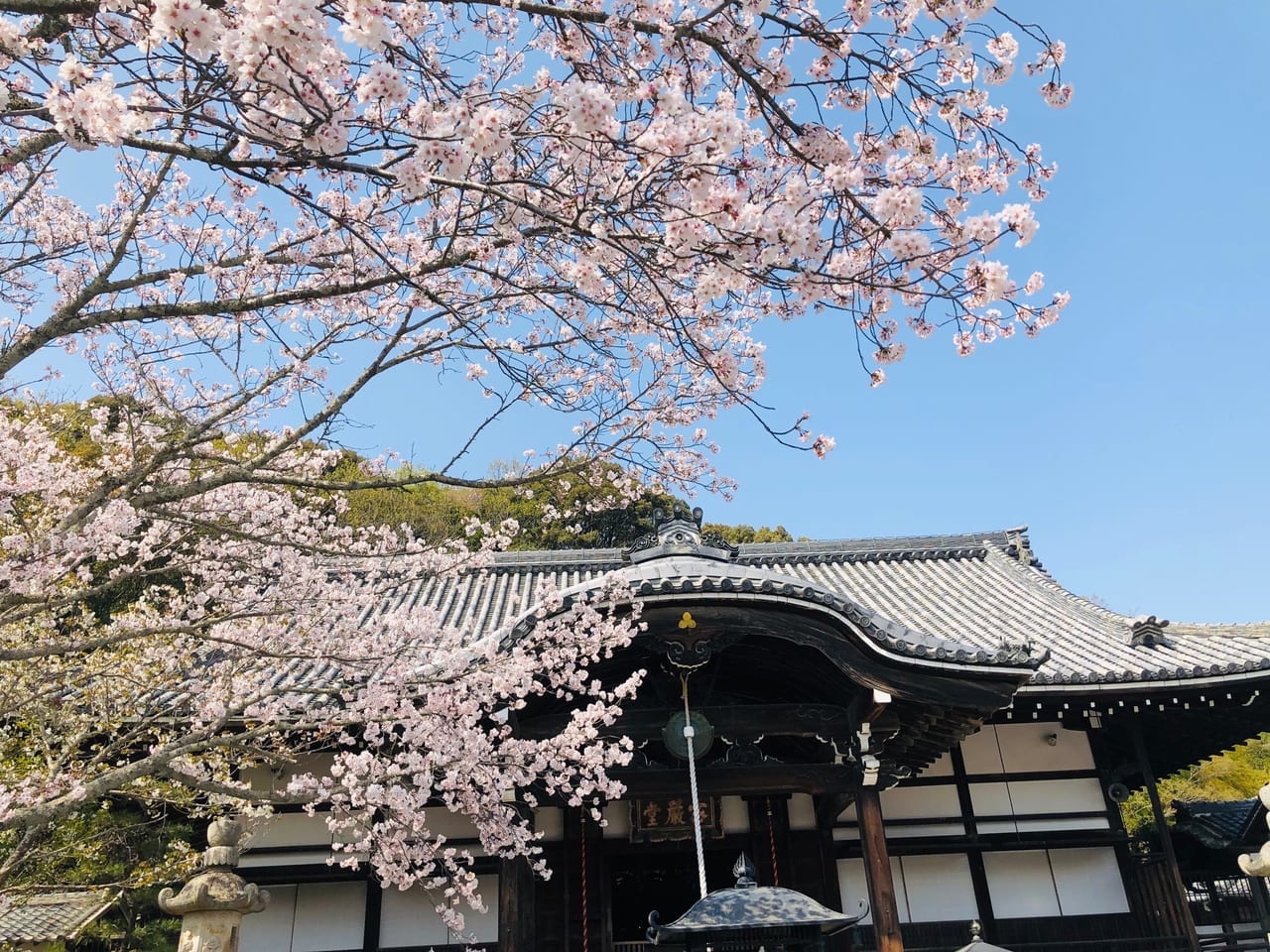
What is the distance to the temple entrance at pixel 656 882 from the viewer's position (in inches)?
352

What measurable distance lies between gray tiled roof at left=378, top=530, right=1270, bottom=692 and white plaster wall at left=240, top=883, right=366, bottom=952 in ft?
10.3

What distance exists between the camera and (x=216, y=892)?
504 centimetres

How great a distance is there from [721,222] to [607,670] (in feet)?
17.6

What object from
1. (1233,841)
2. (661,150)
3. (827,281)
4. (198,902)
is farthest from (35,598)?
(1233,841)

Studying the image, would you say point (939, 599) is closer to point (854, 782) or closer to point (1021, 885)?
point (1021, 885)

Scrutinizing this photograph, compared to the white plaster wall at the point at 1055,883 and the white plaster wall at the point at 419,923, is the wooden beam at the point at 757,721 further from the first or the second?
the white plaster wall at the point at 1055,883

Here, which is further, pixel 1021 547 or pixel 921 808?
pixel 1021 547

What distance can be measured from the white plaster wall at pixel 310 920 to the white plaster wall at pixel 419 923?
25 centimetres

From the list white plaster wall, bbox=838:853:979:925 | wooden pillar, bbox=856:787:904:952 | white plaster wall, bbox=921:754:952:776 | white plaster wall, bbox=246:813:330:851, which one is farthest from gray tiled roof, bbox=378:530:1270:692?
white plaster wall, bbox=246:813:330:851

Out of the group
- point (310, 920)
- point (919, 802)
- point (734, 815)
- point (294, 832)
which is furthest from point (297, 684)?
point (919, 802)

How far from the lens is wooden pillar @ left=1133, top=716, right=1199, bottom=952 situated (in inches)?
312

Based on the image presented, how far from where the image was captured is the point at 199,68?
2.94 metres

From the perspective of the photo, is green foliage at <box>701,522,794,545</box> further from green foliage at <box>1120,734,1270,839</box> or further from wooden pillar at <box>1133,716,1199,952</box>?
wooden pillar at <box>1133,716,1199,952</box>

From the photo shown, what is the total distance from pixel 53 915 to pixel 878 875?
741cm
